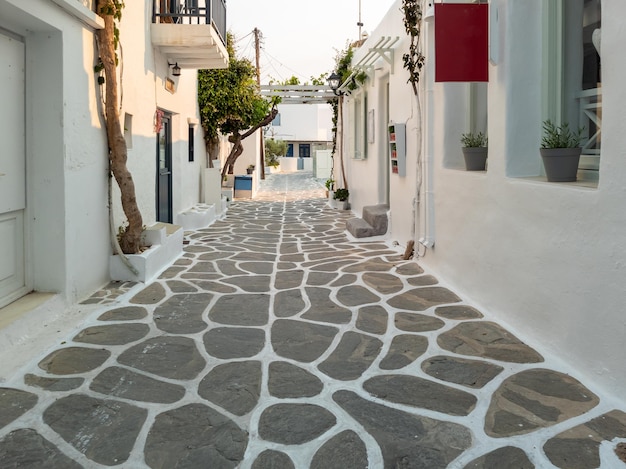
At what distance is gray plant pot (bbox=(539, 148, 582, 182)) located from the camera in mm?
4176

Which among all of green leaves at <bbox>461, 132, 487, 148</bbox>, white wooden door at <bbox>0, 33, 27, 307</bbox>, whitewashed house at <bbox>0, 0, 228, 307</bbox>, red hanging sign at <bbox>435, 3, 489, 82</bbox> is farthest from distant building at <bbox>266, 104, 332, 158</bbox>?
white wooden door at <bbox>0, 33, 27, 307</bbox>

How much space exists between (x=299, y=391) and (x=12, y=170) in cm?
325

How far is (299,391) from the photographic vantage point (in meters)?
3.53

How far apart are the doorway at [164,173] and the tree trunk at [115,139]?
3388mm

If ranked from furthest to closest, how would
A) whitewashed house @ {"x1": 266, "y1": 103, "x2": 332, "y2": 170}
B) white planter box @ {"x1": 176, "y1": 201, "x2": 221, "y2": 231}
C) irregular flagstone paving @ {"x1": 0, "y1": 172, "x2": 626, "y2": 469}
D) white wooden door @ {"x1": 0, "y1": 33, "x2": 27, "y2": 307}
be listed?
whitewashed house @ {"x1": 266, "y1": 103, "x2": 332, "y2": 170} < white planter box @ {"x1": 176, "y1": 201, "x2": 221, "y2": 231} < white wooden door @ {"x1": 0, "y1": 33, "x2": 27, "y2": 307} < irregular flagstone paving @ {"x1": 0, "y1": 172, "x2": 626, "y2": 469}

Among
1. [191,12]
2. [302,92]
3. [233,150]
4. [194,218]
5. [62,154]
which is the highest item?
[302,92]

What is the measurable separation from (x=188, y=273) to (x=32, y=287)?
2170 mm

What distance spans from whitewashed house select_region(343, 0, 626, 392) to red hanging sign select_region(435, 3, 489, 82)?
4.6 inches

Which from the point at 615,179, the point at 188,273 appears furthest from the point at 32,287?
the point at 615,179

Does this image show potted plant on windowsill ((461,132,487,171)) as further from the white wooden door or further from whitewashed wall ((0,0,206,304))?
the white wooden door

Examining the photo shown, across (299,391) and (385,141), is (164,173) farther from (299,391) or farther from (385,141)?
(299,391)

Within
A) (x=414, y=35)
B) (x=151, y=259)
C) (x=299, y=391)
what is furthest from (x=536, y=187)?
(x=151, y=259)

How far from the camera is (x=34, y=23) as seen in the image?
4.71 meters

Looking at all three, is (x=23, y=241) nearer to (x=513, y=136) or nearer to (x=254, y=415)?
(x=254, y=415)
